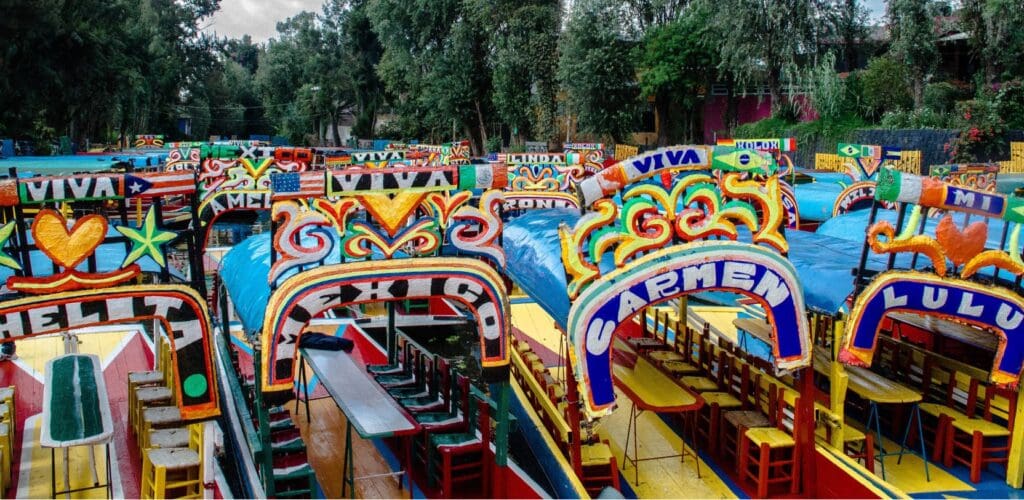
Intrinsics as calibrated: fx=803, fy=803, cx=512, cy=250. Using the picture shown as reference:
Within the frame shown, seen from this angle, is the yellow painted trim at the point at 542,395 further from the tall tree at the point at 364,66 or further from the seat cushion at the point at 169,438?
the tall tree at the point at 364,66

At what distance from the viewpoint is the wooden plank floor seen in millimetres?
7496

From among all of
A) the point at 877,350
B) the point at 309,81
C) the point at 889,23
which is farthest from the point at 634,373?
the point at 309,81

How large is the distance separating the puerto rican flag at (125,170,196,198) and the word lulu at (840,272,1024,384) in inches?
229

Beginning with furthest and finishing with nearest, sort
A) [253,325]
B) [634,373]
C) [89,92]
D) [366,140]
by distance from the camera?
[366,140]
[89,92]
[634,373]
[253,325]

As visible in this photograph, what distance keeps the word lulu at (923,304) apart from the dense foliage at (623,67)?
27.9 meters

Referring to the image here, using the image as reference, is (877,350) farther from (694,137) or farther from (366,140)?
(366,140)

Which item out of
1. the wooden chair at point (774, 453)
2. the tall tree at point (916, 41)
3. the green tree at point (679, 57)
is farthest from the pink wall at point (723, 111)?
the wooden chair at point (774, 453)

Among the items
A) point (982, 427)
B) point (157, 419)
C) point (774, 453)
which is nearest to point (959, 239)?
point (982, 427)

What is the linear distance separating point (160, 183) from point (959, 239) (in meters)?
6.84

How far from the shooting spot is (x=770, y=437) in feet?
24.1

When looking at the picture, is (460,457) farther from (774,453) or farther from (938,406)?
(938,406)

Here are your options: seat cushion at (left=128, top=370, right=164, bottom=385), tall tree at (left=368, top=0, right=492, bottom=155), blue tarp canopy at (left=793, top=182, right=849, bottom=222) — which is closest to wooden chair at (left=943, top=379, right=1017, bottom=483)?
seat cushion at (left=128, top=370, right=164, bottom=385)

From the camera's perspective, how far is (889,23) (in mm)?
37500

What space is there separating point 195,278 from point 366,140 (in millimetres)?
60930
